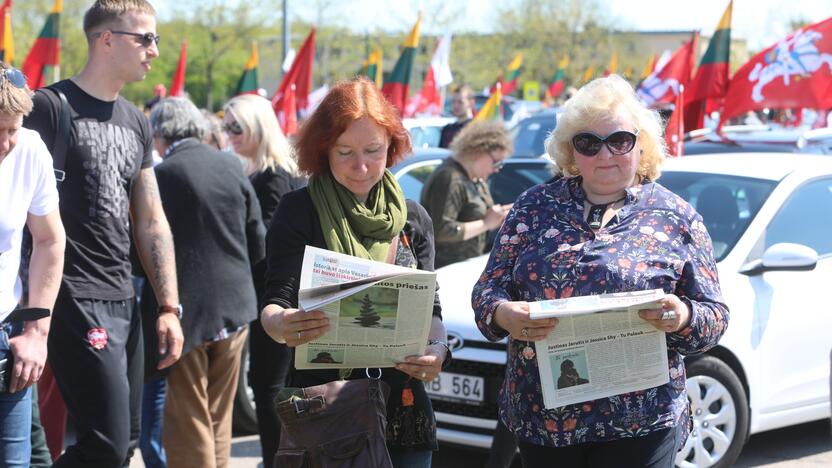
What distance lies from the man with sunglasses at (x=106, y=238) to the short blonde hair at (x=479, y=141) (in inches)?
119

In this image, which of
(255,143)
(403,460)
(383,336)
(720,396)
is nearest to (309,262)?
(383,336)

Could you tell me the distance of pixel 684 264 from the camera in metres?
3.07

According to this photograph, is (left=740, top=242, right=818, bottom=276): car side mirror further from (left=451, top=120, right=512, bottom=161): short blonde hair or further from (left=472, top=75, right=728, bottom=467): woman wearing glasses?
(left=472, top=75, right=728, bottom=467): woman wearing glasses

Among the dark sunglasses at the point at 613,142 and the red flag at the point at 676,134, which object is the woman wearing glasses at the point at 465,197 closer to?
the red flag at the point at 676,134

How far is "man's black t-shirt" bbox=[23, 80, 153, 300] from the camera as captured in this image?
379 cm

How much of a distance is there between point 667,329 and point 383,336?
807mm

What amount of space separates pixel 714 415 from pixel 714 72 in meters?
6.33

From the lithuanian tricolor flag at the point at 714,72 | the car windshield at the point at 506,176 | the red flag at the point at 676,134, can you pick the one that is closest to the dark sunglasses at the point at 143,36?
the car windshield at the point at 506,176

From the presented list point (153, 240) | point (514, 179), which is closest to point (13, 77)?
point (153, 240)

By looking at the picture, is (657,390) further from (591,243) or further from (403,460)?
(403,460)

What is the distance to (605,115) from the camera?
320cm

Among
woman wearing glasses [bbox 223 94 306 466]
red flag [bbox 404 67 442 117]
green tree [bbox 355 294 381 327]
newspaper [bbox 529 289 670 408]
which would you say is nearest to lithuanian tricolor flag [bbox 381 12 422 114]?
red flag [bbox 404 67 442 117]

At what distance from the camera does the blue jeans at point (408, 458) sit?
3.13 m

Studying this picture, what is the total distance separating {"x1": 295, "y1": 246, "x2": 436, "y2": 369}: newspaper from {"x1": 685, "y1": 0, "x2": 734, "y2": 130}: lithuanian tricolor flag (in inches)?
348
